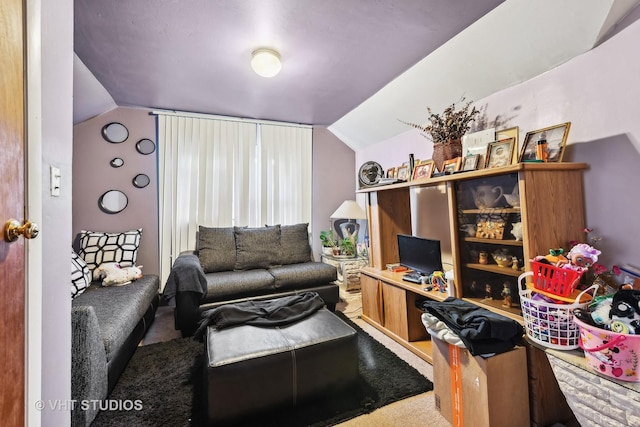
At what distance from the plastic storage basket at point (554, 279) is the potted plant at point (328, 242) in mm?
2478

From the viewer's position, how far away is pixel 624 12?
4.53 ft

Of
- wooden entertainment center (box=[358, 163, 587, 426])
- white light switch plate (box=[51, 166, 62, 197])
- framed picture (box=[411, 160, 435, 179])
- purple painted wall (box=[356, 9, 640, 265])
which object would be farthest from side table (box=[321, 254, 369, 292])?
white light switch plate (box=[51, 166, 62, 197])

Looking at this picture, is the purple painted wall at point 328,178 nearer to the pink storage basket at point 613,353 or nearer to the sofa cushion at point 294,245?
the sofa cushion at point 294,245

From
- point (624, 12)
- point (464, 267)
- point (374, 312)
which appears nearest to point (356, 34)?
point (624, 12)

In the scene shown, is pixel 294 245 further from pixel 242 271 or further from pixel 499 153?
pixel 499 153

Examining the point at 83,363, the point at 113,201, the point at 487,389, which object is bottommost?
the point at 487,389

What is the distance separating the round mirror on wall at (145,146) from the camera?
325cm

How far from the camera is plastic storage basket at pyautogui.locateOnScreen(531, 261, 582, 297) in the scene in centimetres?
128

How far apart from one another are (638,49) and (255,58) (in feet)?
7.23

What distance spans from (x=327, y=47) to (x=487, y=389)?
234 centimetres

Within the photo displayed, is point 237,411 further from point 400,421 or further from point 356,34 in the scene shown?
point 356,34

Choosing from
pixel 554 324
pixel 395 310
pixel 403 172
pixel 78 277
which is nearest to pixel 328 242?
pixel 403 172

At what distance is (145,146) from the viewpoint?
327 cm

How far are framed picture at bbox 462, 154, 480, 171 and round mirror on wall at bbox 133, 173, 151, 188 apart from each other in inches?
131
